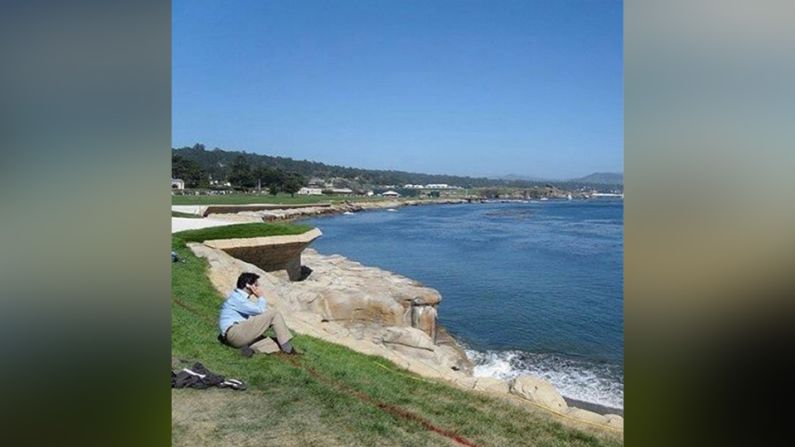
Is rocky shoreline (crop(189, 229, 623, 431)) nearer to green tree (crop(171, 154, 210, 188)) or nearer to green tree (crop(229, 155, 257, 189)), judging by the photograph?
green tree (crop(171, 154, 210, 188))

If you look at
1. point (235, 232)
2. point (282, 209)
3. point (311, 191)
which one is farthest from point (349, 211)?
point (235, 232)

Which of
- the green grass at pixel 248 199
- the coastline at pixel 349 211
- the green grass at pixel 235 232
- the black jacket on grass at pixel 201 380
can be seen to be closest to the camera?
the black jacket on grass at pixel 201 380

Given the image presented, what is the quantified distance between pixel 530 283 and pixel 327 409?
11.1 m

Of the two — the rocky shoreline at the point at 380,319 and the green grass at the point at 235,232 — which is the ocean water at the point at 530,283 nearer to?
the rocky shoreline at the point at 380,319

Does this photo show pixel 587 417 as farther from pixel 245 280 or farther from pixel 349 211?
pixel 349 211

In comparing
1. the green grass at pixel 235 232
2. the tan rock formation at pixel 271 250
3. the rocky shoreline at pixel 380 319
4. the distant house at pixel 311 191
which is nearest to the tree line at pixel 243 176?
the distant house at pixel 311 191

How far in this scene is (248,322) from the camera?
4320 mm

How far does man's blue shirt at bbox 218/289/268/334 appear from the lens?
4.43 m

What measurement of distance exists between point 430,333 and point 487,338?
1548 millimetres

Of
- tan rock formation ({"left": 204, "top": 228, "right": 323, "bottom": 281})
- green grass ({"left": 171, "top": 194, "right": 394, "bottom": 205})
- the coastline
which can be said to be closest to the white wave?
the coastline

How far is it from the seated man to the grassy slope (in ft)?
0.37

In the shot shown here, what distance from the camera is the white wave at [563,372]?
725cm
